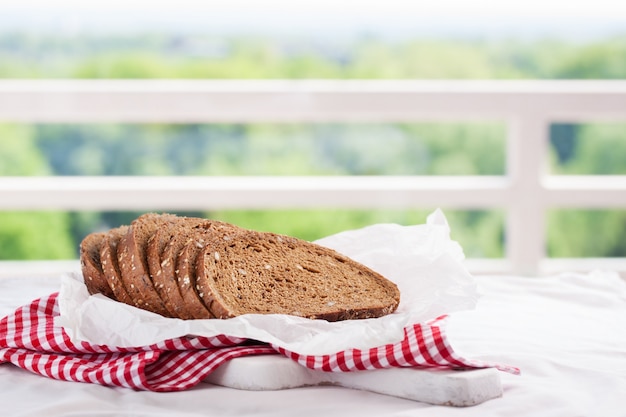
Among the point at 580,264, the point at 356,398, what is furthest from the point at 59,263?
the point at 356,398

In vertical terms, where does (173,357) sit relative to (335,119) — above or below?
below

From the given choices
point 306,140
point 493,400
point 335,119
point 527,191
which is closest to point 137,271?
point 493,400

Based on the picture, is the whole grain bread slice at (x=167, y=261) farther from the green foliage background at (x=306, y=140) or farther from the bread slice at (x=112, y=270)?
the green foliage background at (x=306, y=140)

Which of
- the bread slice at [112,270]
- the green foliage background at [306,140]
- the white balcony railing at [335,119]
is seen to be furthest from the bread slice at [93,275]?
the green foliage background at [306,140]

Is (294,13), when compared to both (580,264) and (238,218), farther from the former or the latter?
(580,264)

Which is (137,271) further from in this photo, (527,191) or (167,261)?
(527,191)

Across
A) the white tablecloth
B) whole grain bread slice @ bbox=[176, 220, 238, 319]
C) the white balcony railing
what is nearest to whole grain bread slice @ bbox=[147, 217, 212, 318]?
whole grain bread slice @ bbox=[176, 220, 238, 319]
